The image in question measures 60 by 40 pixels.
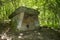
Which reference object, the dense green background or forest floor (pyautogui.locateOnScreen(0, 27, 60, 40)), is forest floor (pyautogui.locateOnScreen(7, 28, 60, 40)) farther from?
the dense green background

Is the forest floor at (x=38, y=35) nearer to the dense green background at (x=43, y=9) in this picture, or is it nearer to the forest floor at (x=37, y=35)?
the forest floor at (x=37, y=35)

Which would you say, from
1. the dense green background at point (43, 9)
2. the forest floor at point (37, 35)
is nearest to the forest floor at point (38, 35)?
the forest floor at point (37, 35)

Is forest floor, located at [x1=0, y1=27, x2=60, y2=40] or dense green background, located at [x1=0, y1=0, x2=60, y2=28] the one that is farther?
dense green background, located at [x1=0, y1=0, x2=60, y2=28]

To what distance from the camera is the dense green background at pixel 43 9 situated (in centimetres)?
623

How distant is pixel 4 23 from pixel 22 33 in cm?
106

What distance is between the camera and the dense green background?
6230 millimetres

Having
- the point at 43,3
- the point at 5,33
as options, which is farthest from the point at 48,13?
the point at 5,33

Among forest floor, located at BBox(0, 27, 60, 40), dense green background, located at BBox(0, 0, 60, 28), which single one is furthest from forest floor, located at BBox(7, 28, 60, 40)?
dense green background, located at BBox(0, 0, 60, 28)

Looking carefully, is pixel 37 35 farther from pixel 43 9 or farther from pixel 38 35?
pixel 43 9

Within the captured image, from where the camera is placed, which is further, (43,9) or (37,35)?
(43,9)

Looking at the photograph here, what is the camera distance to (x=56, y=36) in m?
4.91

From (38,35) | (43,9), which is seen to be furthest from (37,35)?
(43,9)

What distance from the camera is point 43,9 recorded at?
A: 21.5ft

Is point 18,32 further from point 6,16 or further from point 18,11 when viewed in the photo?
point 6,16
